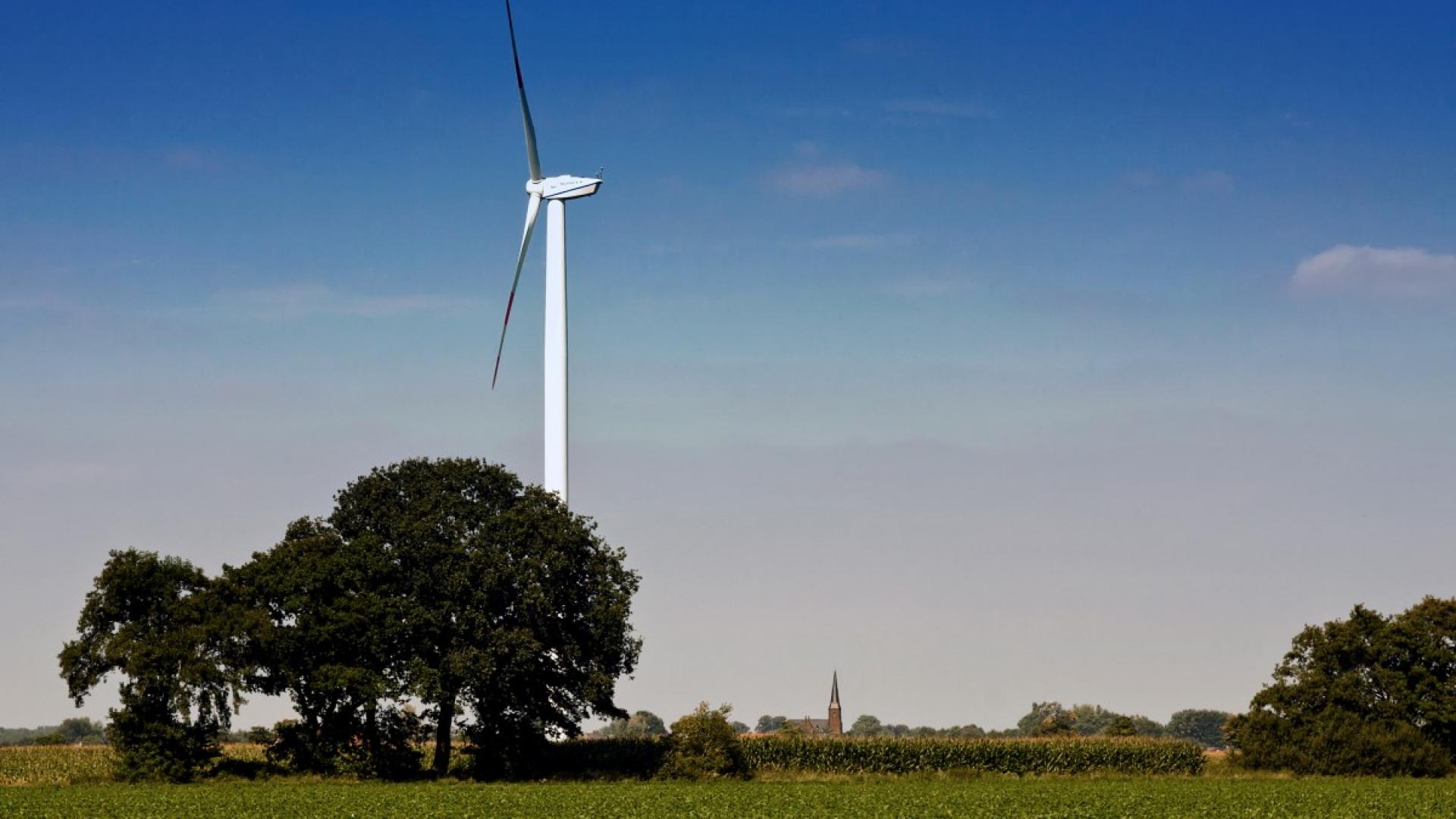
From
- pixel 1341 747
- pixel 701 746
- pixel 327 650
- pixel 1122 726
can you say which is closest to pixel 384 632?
pixel 327 650

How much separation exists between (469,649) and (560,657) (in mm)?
5548

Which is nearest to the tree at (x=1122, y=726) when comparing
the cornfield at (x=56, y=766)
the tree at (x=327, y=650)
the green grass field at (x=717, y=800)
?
the green grass field at (x=717, y=800)

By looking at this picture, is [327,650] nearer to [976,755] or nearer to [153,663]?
[153,663]

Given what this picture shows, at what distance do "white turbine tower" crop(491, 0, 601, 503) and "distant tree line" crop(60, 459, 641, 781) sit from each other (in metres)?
4.58

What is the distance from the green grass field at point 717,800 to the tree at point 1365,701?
12.2 metres

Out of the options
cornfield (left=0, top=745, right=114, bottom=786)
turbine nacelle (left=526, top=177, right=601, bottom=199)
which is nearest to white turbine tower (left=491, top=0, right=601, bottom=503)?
turbine nacelle (left=526, top=177, right=601, bottom=199)

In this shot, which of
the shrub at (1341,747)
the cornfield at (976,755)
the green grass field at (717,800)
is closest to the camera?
the green grass field at (717,800)

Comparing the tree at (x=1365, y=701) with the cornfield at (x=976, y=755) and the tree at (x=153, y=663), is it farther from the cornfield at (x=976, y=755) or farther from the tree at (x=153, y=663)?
the tree at (x=153, y=663)

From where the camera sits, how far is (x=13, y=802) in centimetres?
5794

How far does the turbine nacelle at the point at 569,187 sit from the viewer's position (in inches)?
3627

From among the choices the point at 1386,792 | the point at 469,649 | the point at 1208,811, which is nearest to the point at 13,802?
the point at 469,649

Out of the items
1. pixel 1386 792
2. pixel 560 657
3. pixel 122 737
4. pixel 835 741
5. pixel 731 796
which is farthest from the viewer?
pixel 835 741

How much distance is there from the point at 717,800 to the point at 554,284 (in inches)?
1452

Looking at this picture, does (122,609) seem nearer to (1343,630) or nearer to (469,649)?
(469,649)
